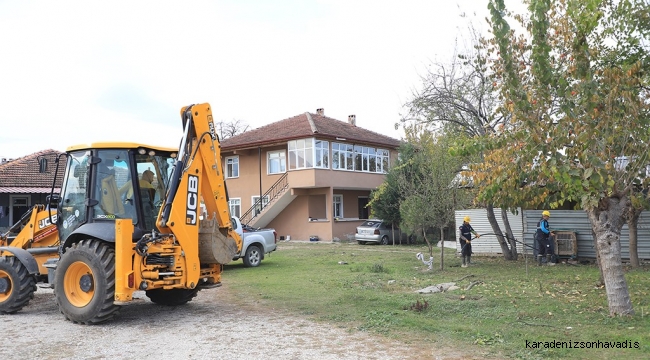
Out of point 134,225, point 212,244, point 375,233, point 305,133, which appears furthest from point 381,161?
point 134,225

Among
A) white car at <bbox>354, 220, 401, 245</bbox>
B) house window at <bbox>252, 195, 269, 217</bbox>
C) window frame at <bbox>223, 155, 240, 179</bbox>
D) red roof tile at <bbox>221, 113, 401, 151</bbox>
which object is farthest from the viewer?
window frame at <bbox>223, 155, 240, 179</bbox>

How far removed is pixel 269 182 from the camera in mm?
33156

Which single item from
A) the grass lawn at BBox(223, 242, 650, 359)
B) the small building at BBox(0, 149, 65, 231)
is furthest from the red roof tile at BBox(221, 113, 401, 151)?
the grass lawn at BBox(223, 242, 650, 359)

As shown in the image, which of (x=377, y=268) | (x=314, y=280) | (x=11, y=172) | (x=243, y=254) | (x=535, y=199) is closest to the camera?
(x=535, y=199)

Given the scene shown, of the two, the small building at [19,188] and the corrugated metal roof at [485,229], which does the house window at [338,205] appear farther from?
the small building at [19,188]

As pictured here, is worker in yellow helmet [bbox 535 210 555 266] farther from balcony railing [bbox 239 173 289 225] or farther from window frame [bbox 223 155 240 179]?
window frame [bbox 223 155 240 179]

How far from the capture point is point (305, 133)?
3042 centimetres

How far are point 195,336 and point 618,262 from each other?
6.46 metres

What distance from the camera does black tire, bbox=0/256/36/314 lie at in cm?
956

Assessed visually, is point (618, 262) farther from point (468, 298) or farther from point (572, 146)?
point (468, 298)

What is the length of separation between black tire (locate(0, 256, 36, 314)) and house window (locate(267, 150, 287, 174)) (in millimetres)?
23023

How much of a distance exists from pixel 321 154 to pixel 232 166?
24.8 feet

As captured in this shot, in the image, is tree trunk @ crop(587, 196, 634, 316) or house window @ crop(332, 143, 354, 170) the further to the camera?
house window @ crop(332, 143, 354, 170)

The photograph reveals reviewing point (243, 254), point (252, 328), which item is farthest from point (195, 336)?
point (243, 254)
